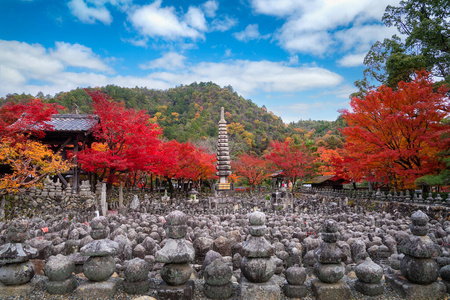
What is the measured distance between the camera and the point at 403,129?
11828 mm

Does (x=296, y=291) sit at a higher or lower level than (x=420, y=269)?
lower

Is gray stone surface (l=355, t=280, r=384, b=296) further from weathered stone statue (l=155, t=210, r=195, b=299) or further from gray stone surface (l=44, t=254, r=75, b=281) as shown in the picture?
gray stone surface (l=44, t=254, r=75, b=281)

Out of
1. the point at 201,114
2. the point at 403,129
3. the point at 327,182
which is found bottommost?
the point at 327,182

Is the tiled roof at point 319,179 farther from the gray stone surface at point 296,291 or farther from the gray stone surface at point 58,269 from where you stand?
the gray stone surface at point 58,269

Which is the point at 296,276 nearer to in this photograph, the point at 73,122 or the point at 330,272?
the point at 330,272

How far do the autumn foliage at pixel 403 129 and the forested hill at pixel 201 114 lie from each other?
2963 cm

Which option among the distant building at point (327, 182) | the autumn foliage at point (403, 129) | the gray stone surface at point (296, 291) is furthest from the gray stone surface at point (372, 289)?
the distant building at point (327, 182)

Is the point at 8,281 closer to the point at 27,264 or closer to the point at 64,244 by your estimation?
the point at 27,264

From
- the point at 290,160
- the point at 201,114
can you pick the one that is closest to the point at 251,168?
the point at 290,160

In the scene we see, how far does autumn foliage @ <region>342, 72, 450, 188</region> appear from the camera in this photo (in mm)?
11164

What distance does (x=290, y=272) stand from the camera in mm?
2930

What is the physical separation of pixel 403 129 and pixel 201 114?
165ft

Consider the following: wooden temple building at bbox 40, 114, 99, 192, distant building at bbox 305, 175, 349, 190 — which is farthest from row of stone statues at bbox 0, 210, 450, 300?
distant building at bbox 305, 175, 349, 190

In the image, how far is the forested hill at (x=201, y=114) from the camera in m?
47.8
